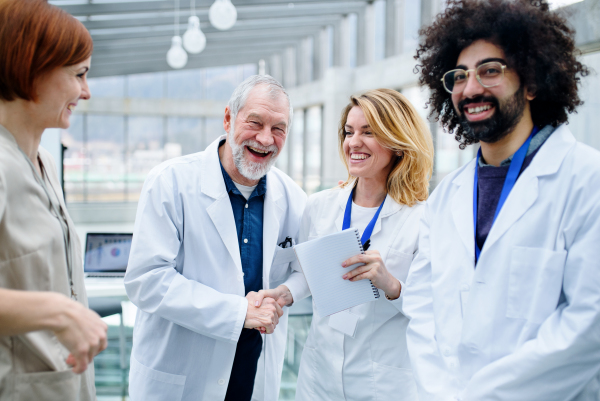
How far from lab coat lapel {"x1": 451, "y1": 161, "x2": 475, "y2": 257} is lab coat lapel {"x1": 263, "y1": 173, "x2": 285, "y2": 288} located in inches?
35.3

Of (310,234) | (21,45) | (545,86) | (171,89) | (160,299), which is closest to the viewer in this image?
(21,45)

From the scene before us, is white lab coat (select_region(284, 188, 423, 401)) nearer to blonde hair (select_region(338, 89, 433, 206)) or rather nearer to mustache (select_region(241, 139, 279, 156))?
blonde hair (select_region(338, 89, 433, 206))

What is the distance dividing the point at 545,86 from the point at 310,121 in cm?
1458

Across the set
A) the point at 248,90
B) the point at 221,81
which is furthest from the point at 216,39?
the point at 248,90

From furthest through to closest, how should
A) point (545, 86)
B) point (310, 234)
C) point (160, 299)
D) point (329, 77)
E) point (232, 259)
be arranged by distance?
point (329, 77), point (310, 234), point (232, 259), point (160, 299), point (545, 86)

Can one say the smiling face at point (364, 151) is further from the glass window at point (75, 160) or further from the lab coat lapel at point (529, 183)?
the glass window at point (75, 160)

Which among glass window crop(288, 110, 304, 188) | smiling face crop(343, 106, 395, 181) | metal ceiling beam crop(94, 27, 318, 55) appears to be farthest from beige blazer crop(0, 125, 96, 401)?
glass window crop(288, 110, 304, 188)

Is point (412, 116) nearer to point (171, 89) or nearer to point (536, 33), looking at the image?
point (536, 33)

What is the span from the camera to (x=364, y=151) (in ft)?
6.98

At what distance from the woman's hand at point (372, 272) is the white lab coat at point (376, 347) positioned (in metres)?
0.11

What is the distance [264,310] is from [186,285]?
0.34 metres

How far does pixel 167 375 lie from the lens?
197cm

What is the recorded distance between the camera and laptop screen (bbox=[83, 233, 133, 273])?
13.6 ft

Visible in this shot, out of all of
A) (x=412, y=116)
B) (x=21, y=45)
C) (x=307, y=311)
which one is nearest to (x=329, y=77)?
(x=307, y=311)
